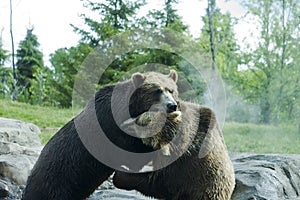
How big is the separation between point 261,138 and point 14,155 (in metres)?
3.08

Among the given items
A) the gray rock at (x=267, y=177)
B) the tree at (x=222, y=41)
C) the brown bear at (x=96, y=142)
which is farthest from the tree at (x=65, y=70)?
the brown bear at (x=96, y=142)

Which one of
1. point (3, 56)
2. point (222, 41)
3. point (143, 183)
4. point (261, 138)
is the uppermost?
point (222, 41)

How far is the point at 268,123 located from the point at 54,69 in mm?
3284

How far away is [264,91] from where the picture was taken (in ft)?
18.3

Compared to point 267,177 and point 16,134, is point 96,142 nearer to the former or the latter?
point 267,177

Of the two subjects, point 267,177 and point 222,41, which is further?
point 222,41

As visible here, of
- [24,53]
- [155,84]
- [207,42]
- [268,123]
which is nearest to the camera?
[155,84]

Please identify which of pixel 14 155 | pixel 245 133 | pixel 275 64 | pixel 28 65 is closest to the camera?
pixel 14 155

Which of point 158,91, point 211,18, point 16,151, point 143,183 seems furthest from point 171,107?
point 211,18

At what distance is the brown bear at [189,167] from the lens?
1756mm

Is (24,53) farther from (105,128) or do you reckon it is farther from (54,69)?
(105,128)

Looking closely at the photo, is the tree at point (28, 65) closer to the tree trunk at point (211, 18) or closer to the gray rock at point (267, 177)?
the tree trunk at point (211, 18)

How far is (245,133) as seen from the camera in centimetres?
521

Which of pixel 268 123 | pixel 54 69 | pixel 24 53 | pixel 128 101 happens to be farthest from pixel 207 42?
pixel 128 101
